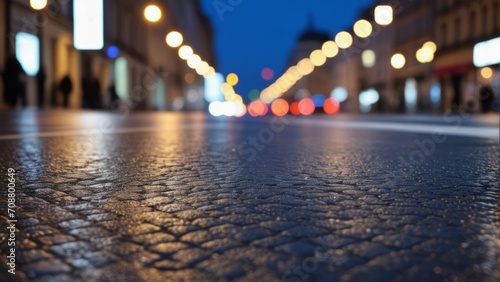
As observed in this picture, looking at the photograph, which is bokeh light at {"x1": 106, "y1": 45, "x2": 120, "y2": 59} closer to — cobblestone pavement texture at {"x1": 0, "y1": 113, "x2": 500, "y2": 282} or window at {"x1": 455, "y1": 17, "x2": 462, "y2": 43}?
window at {"x1": 455, "y1": 17, "x2": 462, "y2": 43}

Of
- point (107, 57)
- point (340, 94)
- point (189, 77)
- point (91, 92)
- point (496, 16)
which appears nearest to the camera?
point (91, 92)

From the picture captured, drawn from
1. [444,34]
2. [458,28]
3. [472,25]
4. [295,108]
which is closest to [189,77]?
[295,108]

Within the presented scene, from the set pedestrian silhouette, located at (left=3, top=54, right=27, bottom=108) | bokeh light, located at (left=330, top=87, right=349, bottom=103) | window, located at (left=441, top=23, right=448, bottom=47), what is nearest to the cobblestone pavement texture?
pedestrian silhouette, located at (left=3, top=54, right=27, bottom=108)

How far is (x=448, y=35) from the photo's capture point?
45719mm

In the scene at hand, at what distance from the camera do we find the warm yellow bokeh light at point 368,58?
216 ft

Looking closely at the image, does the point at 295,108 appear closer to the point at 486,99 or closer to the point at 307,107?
the point at 307,107

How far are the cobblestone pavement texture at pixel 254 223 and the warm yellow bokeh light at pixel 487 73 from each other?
35181 millimetres

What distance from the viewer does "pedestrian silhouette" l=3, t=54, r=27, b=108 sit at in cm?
2089

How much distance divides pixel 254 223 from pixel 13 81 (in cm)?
2059

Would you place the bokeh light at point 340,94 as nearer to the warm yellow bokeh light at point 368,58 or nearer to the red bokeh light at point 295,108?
the warm yellow bokeh light at point 368,58

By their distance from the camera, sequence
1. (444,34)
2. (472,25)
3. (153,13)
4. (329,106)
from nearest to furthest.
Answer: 1. (153,13)
2. (472,25)
3. (329,106)
4. (444,34)

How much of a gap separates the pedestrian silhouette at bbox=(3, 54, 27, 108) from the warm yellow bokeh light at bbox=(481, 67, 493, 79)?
2732 cm

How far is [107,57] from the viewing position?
39.9m

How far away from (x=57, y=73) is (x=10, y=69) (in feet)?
33.2
